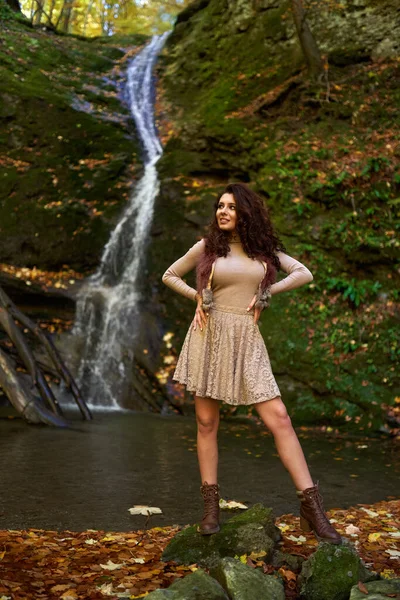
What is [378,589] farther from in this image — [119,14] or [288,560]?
[119,14]

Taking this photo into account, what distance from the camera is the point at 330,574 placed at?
2838mm

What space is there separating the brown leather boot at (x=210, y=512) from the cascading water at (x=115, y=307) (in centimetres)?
777

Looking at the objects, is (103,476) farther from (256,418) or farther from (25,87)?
(25,87)

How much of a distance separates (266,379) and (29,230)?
11171 millimetres

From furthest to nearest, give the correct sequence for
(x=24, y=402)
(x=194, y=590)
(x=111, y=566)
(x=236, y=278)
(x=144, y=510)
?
(x=24, y=402) < (x=144, y=510) < (x=236, y=278) < (x=111, y=566) < (x=194, y=590)

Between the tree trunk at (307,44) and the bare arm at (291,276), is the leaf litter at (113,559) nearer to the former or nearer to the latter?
the bare arm at (291,276)

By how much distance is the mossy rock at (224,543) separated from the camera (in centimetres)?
319

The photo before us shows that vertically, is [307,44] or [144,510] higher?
[307,44]

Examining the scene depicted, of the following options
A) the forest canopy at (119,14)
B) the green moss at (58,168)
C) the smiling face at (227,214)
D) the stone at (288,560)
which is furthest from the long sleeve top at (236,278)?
the forest canopy at (119,14)

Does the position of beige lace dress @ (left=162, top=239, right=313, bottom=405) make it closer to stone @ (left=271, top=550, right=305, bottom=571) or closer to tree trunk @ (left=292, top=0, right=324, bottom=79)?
stone @ (left=271, top=550, right=305, bottom=571)

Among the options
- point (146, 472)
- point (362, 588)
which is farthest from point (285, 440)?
point (146, 472)

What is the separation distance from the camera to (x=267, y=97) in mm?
13781

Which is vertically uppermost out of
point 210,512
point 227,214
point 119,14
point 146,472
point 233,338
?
point 119,14

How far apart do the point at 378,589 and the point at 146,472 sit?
11.3ft
